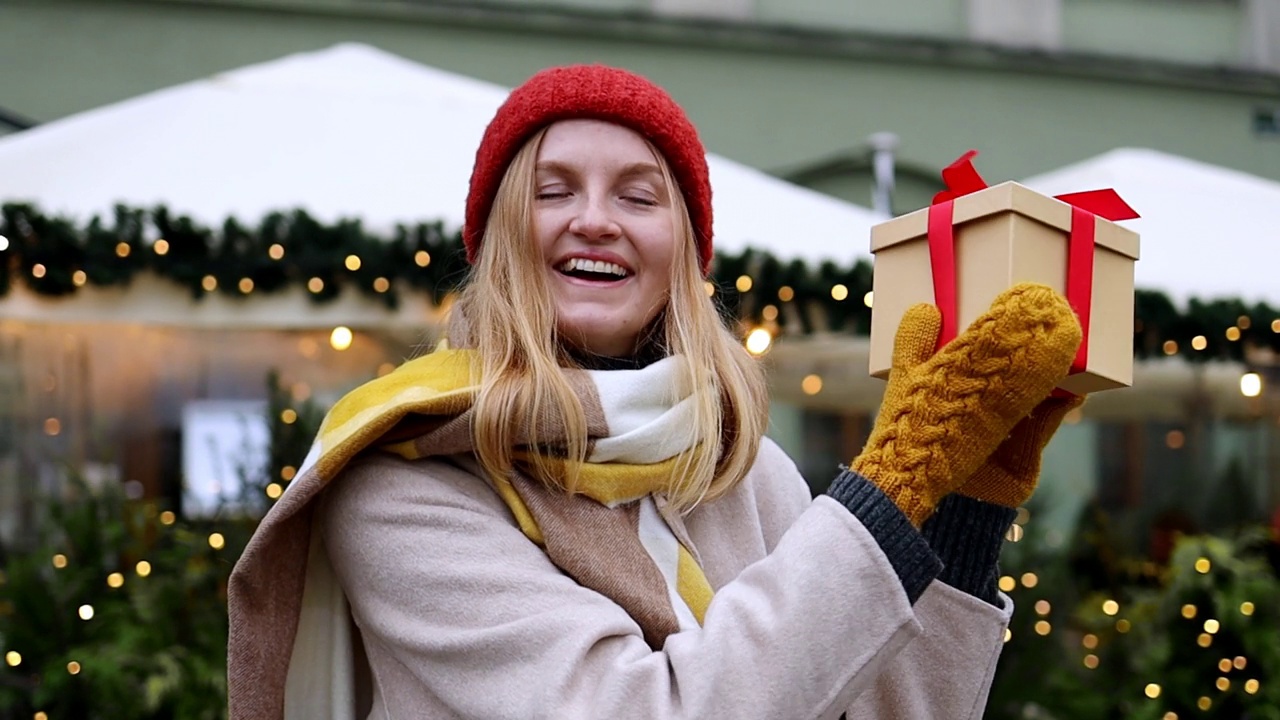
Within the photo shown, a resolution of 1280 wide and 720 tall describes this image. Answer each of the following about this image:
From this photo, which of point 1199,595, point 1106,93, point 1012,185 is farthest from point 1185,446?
point 1012,185

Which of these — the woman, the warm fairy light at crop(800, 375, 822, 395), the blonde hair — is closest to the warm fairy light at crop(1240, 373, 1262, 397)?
the warm fairy light at crop(800, 375, 822, 395)

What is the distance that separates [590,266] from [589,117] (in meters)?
0.19

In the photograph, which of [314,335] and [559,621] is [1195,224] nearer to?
[314,335]

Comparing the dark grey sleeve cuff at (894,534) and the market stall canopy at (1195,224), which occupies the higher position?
the market stall canopy at (1195,224)

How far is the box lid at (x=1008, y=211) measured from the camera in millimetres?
1324

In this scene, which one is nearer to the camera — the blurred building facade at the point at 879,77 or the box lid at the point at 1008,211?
the box lid at the point at 1008,211

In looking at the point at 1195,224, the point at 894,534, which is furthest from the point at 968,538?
the point at 1195,224

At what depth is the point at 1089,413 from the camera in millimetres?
5770

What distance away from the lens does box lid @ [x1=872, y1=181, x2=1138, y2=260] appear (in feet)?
4.34

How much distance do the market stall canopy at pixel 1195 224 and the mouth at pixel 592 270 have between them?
2581 millimetres

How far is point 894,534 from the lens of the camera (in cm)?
123

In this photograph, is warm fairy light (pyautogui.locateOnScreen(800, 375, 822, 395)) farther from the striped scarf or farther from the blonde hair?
the striped scarf

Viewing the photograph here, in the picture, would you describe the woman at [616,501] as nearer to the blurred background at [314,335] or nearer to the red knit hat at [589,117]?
the red knit hat at [589,117]

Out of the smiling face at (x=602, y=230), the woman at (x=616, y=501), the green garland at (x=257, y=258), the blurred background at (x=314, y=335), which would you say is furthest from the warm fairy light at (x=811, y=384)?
the smiling face at (x=602, y=230)
